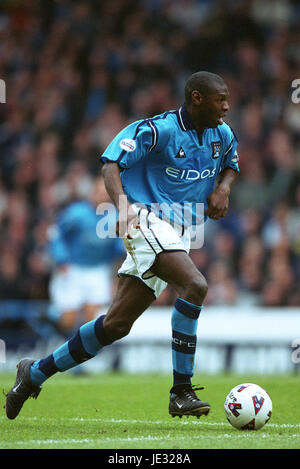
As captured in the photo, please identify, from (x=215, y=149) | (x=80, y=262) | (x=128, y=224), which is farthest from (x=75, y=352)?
(x=80, y=262)

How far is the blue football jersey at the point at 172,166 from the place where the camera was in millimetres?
5633

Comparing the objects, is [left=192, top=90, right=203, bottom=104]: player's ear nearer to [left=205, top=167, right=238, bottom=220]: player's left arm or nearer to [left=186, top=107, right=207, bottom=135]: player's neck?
[left=186, top=107, right=207, bottom=135]: player's neck

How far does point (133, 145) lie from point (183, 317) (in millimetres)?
1114

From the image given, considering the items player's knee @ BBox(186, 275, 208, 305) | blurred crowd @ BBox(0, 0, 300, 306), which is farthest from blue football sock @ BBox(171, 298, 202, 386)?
blurred crowd @ BBox(0, 0, 300, 306)

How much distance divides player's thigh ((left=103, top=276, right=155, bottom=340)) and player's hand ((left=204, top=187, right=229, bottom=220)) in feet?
2.27

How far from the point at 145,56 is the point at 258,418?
37.8 feet

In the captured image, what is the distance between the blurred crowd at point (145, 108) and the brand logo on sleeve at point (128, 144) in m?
5.35

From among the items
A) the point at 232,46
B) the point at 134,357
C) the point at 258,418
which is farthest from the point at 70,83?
the point at 258,418

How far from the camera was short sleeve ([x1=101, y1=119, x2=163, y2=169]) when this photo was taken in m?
5.44

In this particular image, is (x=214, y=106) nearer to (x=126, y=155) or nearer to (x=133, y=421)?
(x=126, y=155)

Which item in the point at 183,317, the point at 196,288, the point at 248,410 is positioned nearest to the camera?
the point at 248,410

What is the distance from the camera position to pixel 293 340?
10.4m

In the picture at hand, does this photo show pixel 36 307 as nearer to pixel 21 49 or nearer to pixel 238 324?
pixel 238 324

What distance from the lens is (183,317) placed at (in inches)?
213
